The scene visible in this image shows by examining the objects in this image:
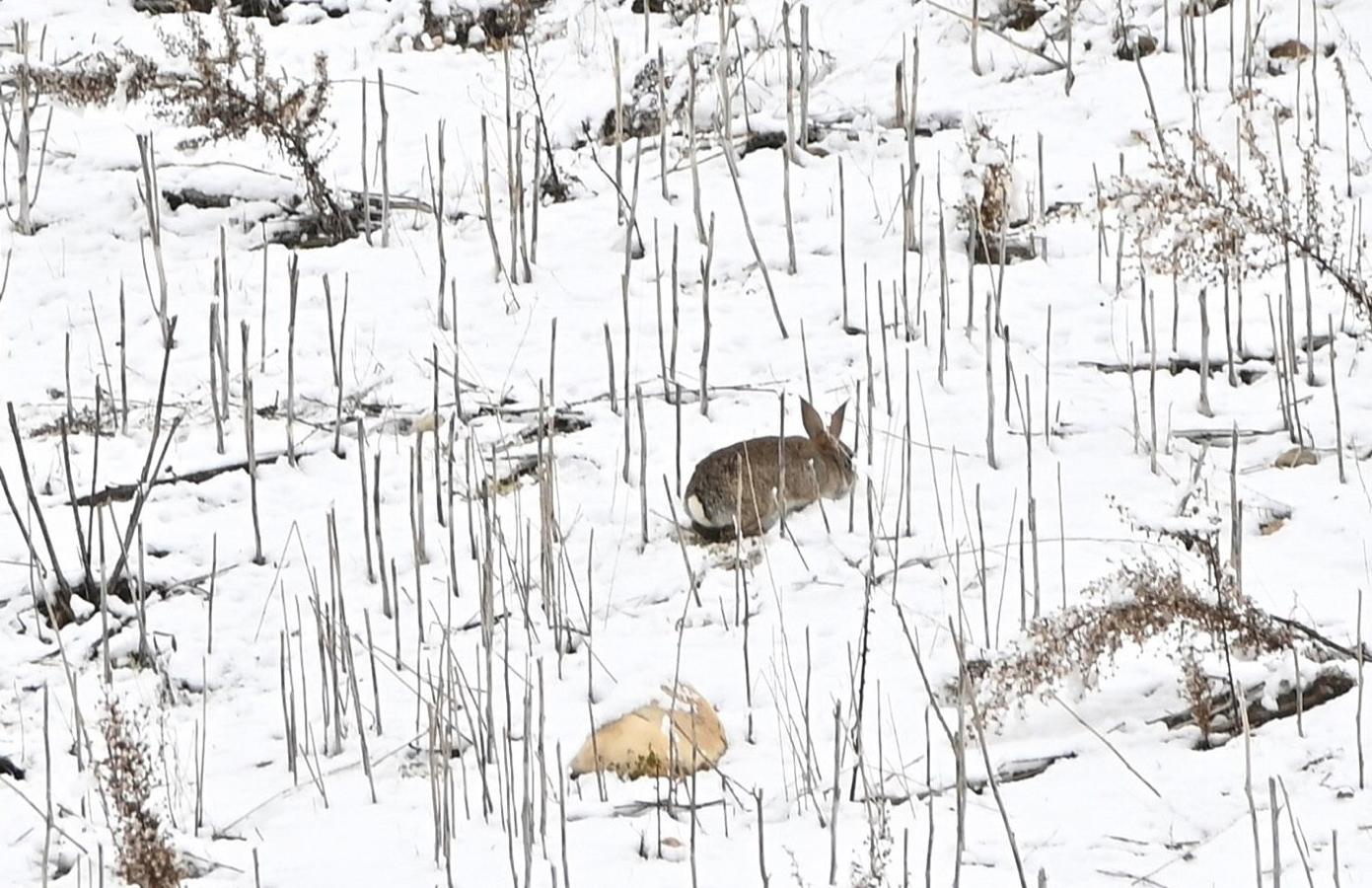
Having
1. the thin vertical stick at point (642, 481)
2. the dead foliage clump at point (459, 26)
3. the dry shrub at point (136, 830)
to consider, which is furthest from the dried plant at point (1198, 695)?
the dead foliage clump at point (459, 26)

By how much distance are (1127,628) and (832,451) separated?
1.39 metres

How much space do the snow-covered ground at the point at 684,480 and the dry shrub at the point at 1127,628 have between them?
170 millimetres

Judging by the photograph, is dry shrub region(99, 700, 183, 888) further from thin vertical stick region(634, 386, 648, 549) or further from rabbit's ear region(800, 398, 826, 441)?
rabbit's ear region(800, 398, 826, 441)

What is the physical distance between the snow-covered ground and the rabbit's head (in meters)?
0.07

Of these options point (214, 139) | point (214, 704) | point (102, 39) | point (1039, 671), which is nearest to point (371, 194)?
point (214, 139)

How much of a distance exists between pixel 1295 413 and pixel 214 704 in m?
2.92

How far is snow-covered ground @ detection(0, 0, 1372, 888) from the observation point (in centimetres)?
331

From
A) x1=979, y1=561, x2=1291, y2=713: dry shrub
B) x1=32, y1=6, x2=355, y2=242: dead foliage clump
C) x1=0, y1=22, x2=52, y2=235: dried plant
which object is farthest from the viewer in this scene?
x1=0, y1=22, x2=52, y2=235: dried plant

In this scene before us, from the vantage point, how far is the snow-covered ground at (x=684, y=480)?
10.9 ft

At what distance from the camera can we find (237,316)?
6059 mm

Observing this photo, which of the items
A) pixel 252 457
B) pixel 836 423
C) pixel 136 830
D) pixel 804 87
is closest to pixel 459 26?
pixel 804 87

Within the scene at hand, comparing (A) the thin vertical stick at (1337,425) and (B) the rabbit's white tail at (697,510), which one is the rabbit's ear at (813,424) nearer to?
(B) the rabbit's white tail at (697,510)

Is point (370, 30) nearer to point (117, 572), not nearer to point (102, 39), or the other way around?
point (102, 39)

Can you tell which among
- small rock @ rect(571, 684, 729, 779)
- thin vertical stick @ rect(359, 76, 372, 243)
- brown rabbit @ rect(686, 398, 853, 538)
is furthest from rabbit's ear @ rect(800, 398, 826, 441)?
thin vertical stick @ rect(359, 76, 372, 243)
